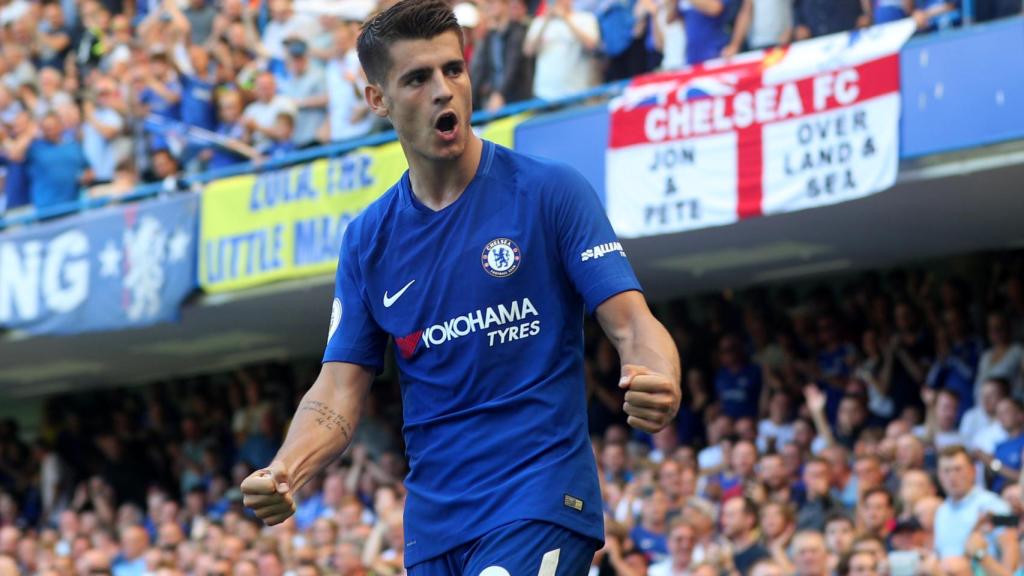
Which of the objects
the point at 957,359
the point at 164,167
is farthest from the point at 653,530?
the point at 164,167

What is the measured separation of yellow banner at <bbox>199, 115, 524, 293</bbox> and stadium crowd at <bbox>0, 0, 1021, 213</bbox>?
1.79 feet

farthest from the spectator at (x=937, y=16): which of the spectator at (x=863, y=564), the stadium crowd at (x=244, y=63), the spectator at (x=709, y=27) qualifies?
the spectator at (x=863, y=564)

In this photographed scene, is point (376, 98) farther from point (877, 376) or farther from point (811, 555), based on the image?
point (877, 376)

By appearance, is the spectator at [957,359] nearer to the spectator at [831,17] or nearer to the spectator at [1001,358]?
the spectator at [1001,358]

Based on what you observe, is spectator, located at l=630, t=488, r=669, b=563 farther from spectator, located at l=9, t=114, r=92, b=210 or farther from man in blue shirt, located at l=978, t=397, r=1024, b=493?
spectator, located at l=9, t=114, r=92, b=210

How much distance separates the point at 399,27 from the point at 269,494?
108 centimetres

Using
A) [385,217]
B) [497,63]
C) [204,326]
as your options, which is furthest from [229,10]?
[385,217]

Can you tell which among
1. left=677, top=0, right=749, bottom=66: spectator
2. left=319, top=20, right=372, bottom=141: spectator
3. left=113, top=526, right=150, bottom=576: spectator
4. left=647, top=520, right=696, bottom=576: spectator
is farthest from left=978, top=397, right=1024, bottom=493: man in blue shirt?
left=113, top=526, right=150, bottom=576: spectator

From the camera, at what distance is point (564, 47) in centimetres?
1276

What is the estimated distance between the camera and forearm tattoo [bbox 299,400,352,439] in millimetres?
4195

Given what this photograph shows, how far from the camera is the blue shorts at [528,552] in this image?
3873 mm

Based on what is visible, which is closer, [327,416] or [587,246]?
[587,246]

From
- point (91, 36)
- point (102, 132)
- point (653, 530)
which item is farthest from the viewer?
point (91, 36)

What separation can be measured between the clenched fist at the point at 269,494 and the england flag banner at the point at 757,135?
7198mm
